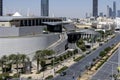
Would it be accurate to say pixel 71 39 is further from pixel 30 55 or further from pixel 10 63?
pixel 10 63

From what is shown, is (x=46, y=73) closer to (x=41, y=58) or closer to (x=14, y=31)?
(x=41, y=58)

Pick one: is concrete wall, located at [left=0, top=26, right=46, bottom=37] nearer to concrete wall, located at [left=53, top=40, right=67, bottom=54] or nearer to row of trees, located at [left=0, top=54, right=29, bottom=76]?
concrete wall, located at [left=53, top=40, right=67, bottom=54]

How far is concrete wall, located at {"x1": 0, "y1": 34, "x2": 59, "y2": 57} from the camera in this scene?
→ 37438 mm

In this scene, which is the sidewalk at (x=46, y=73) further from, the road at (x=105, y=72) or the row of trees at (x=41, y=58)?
the road at (x=105, y=72)

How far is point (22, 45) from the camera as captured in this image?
38.8 metres

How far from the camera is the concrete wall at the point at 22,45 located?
3744 centimetres

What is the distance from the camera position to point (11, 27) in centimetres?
4209

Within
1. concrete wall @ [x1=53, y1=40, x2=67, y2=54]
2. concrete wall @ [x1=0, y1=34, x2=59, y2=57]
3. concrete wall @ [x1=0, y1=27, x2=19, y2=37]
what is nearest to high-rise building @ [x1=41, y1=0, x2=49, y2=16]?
concrete wall @ [x1=53, y1=40, x2=67, y2=54]

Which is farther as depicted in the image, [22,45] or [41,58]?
[22,45]

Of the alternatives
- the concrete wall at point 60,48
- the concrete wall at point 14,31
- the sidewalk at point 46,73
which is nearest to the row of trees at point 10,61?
the sidewalk at point 46,73

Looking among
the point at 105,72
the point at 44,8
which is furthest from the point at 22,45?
the point at 44,8

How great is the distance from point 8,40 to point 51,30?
20911 millimetres

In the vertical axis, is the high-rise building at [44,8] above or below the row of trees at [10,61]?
above

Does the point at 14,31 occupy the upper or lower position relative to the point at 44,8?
lower
